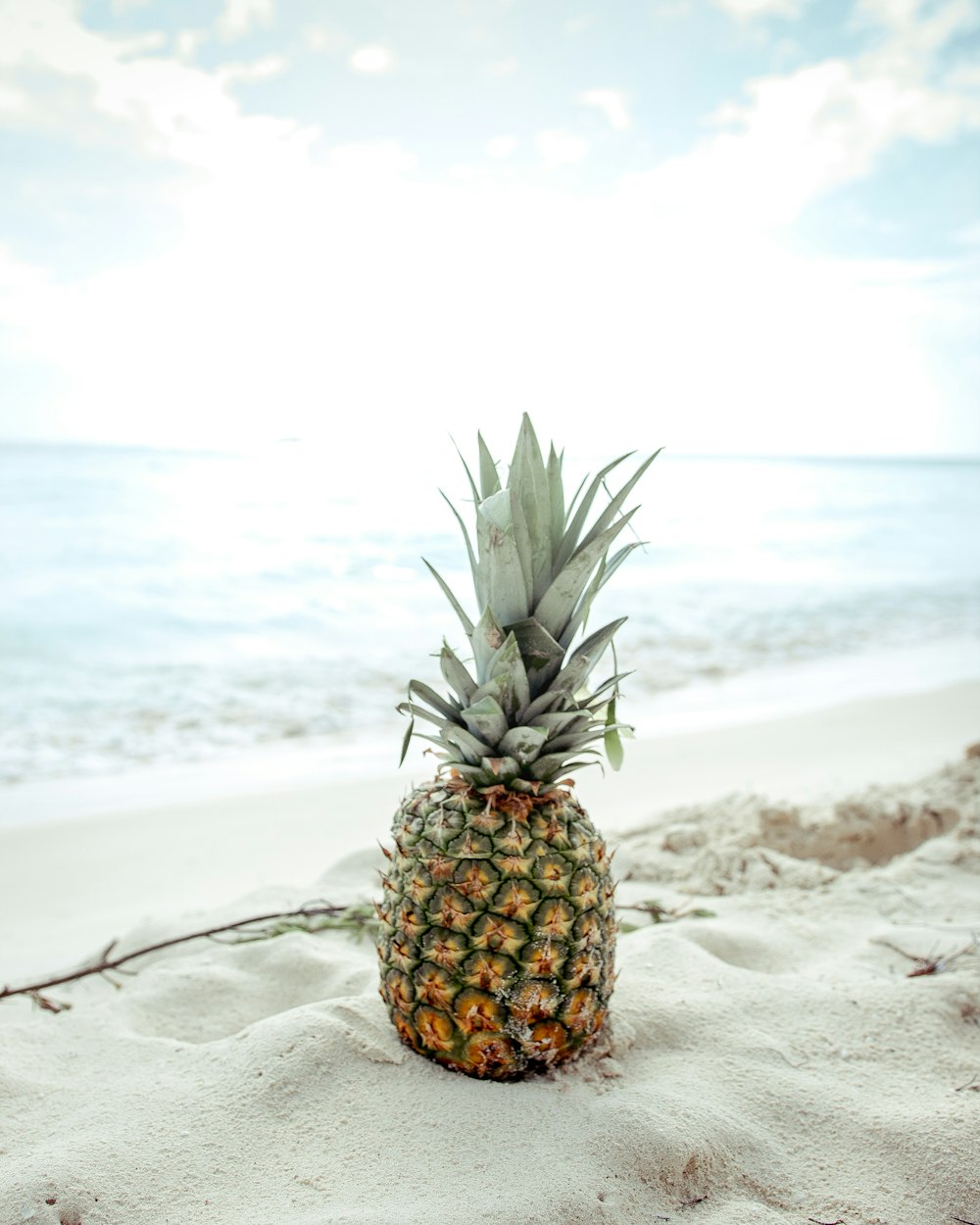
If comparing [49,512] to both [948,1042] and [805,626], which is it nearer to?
[805,626]

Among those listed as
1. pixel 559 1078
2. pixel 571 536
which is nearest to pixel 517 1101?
pixel 559 1078

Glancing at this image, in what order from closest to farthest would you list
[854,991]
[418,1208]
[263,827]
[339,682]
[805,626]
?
[418,1208] → [854,991] → [263,827] → [339,682] → [805,626]

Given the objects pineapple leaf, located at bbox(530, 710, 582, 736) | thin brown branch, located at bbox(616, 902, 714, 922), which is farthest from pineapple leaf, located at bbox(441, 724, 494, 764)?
thin brown branch, located at bbox(616, 902, 714, 922)

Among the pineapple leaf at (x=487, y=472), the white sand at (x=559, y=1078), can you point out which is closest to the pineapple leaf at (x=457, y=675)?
the pineapple leaf at (x=487, y=472)

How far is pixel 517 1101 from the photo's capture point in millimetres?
1813

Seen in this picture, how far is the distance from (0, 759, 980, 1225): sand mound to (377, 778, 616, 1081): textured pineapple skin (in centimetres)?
11

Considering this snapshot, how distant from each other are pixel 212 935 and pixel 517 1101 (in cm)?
151

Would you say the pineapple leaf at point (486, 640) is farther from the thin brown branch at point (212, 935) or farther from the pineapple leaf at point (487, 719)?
the thin brown branch at point (212, 935)

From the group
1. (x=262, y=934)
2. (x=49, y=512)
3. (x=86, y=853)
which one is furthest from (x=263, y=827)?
(x=49, y=512)

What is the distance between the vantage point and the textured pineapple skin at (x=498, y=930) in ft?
5.82

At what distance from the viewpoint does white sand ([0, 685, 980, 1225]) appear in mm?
1607

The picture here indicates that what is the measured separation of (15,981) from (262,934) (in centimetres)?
80

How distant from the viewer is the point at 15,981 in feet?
9.41

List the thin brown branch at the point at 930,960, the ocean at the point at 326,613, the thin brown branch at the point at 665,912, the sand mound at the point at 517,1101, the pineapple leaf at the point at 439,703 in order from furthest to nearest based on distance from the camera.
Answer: the ocean at the point at 326,613
the thin brown branch at the point at 665,912
the thin brown branch at the point at 930,960
the pineapple leaf at the point at 439,703
the sand mound at the point at 517,1101
